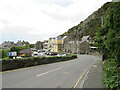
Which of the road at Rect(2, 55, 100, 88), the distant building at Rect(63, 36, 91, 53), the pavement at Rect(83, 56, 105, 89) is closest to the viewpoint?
the pavement at Rect(83, 56, 105, 89)

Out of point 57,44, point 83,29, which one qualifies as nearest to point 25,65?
point 57,44

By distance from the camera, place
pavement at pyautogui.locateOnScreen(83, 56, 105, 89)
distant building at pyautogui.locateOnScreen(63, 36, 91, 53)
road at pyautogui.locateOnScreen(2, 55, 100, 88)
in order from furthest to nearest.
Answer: distant building at pyautogui.locateOnScreen(63, 36, 91, 53) < road at pyautogui.locateOnScreen(2, 55, 100, 88) < pavement at pyautogui.locateOnScreen(83, 56, 105, 89)

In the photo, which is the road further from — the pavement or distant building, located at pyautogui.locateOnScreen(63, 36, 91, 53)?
distant building, located at pyautogui.locateOnScreen(63, 36, 91, 53)

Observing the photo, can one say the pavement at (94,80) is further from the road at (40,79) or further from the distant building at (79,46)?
the distant building at (79,46)

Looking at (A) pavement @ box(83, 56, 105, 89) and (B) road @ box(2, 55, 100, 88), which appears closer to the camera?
(A) pavement @ box(83, 56, 105, 89)

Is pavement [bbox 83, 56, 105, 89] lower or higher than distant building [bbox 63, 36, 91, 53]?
lower

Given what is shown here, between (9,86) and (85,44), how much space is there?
9529 centimetres

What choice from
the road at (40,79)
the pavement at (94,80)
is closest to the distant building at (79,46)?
the pavement at (94,80)

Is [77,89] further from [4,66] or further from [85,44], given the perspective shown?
[85,44]

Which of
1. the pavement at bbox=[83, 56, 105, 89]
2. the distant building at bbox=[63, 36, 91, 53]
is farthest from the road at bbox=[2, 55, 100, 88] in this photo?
the distant building at bbox=[63, 36, 91, 53]

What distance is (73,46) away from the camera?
362 ft

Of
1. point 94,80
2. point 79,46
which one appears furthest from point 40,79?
point 79,46

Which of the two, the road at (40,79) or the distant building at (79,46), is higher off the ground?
the distant building at (79,46)

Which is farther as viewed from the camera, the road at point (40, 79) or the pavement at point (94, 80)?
the road at point (40, 79)
